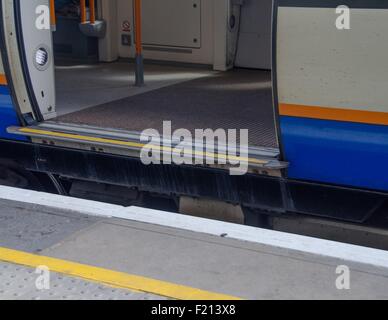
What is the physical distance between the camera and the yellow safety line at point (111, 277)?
3104mm

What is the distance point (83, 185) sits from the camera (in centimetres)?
525

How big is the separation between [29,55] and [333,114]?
2.40m

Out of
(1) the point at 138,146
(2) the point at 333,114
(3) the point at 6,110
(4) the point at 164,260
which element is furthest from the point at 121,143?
(2) the point at 333,114

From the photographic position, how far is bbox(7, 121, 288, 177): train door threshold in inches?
167

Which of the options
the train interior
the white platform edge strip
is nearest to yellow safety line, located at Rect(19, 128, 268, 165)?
the white platform edge strip

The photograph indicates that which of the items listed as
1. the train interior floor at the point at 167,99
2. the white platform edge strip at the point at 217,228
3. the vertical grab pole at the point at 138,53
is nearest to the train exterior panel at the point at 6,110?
the train interior floor at the point at 167,99

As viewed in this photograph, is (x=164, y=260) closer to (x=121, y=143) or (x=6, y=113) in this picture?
(x=121, y=143)

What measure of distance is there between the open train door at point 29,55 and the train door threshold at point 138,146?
0.18 meters

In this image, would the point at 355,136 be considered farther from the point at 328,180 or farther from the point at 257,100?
the point at 257,100

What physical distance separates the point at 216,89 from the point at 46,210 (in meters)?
3.30

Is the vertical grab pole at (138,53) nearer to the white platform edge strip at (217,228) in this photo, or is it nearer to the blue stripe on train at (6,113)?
the blue stripe on train at (6,113)

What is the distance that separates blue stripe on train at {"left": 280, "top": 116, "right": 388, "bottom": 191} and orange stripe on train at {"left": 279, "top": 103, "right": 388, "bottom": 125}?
0.03 metres

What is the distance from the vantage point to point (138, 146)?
15.1 ft

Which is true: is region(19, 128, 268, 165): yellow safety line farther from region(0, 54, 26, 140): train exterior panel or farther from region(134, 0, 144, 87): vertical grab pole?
region(134, 0, 144, 87): vertical grab pole
